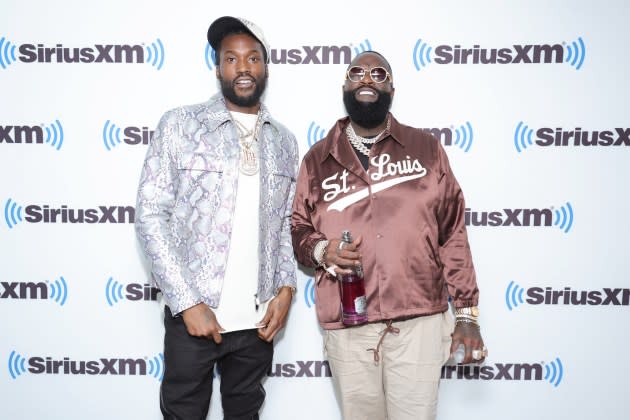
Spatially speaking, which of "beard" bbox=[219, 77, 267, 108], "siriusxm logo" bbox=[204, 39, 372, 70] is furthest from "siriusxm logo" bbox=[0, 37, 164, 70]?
"beard" bbox=[219, 77, 267, 108]

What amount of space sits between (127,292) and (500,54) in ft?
7.04

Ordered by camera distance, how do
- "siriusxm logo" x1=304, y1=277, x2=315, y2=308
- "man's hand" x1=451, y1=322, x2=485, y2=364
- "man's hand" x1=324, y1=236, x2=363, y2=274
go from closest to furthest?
"man's hand" x1=324, y1=236, x2=363, y2=274
"man's hand" x1=451, y1=322, x2=485, y2=364
"siriusxm logo" x1=304, y1=277, x2=315, y2=308

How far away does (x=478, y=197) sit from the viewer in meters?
2.27

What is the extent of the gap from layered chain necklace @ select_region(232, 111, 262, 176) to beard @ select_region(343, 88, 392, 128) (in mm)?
374

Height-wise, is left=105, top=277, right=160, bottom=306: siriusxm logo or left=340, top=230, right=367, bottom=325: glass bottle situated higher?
left=340, top=230, right=367, bottom=325: glass bottle

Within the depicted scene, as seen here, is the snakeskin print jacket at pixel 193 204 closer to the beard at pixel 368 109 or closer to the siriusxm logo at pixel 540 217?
the beard at pixel 368 109

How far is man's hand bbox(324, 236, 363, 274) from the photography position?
160 cm

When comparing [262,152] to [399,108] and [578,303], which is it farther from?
[578,303]

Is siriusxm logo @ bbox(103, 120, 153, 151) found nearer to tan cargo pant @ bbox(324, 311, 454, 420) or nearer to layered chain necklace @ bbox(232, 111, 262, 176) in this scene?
layered chain necklace @ bbox(232, 111, 262, 176)

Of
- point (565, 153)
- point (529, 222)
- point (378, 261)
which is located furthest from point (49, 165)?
point (565, 153)

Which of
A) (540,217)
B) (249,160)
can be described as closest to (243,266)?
(249,160)

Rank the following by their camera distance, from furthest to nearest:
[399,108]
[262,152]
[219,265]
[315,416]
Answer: [315,416] < [399,108] < [262,152] < [219,265]

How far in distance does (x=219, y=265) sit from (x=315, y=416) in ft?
3.72

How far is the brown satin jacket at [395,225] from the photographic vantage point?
1740 mm
